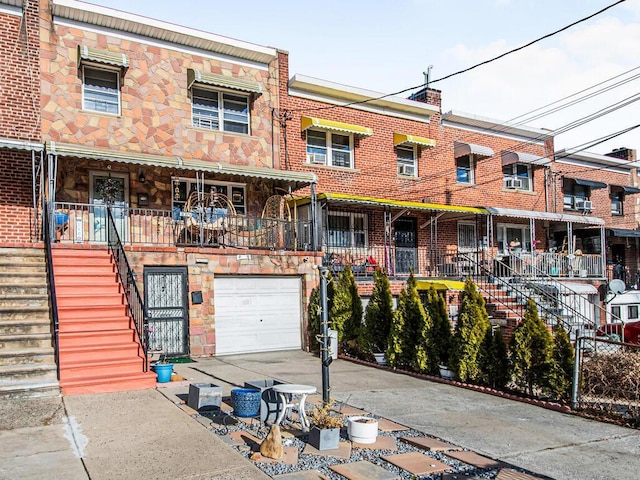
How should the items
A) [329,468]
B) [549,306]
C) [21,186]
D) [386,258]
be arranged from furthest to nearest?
[386,258]
[549,306]
[21,186]
[329,468]

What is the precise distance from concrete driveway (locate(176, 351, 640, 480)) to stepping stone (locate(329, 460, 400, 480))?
1378mm

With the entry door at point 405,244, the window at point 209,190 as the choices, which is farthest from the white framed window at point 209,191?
the entry door at point 405,244

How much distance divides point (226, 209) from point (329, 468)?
10544 mm

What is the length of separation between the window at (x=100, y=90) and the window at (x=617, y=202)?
23612mm

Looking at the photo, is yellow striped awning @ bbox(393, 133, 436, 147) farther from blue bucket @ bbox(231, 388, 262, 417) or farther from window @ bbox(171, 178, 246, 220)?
blue bucket @ bbox(231, 388, 262, 417)

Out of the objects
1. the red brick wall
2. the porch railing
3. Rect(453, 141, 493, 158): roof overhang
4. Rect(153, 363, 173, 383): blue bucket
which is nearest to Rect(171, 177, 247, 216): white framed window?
the porch railing

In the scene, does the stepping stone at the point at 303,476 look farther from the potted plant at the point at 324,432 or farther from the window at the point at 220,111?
the window at the point at 220,111

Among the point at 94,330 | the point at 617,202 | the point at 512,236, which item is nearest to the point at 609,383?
the point at 94,330

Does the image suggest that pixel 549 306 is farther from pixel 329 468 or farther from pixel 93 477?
pixel 93 477

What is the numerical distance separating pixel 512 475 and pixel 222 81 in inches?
507

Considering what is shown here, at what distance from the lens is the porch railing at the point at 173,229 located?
1341cm

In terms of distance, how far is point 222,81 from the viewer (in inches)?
612

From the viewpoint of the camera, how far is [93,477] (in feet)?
16.9

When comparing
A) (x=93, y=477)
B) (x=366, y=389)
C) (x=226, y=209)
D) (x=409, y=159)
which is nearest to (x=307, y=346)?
(x=226, y=209)
